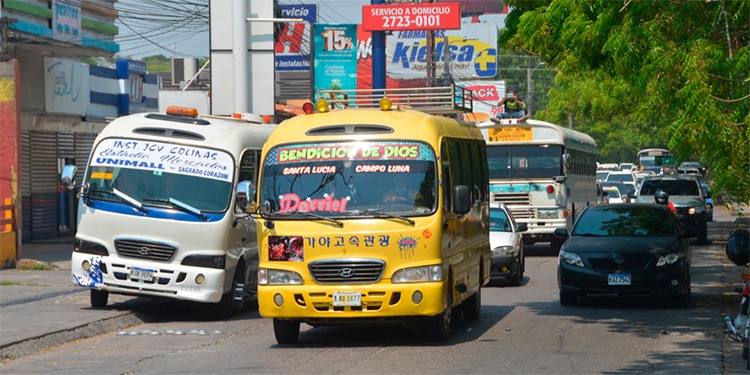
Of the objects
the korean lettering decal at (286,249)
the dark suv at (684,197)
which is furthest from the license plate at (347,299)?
the dark suv at (684,197)

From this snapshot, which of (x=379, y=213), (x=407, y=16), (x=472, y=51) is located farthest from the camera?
(x=472, y=51)

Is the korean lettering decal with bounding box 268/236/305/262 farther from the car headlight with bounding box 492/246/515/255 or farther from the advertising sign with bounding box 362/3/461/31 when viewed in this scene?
the advertising sign with bounding box 362/3/461/31

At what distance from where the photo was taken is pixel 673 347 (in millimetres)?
13461

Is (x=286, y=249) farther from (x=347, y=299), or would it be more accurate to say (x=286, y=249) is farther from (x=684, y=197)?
(x=684, y=197)

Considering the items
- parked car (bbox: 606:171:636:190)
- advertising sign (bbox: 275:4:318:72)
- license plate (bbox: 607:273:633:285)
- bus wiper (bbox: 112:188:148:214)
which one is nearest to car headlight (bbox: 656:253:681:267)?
license plate (bbox: 607:273:633:285)

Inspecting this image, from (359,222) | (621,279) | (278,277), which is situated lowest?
(621,279)

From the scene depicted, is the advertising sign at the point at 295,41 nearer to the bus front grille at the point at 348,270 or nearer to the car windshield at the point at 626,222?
the car windshield at the point at 626,222

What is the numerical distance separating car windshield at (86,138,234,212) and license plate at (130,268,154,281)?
95cm

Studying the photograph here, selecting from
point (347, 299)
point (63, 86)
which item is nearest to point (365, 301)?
point (347, 299)

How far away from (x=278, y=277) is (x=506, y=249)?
8834 mm

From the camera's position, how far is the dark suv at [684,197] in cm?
3438

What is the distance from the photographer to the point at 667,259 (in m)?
17.7

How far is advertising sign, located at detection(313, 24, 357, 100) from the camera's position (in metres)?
51.5

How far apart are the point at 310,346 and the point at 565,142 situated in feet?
57.8
